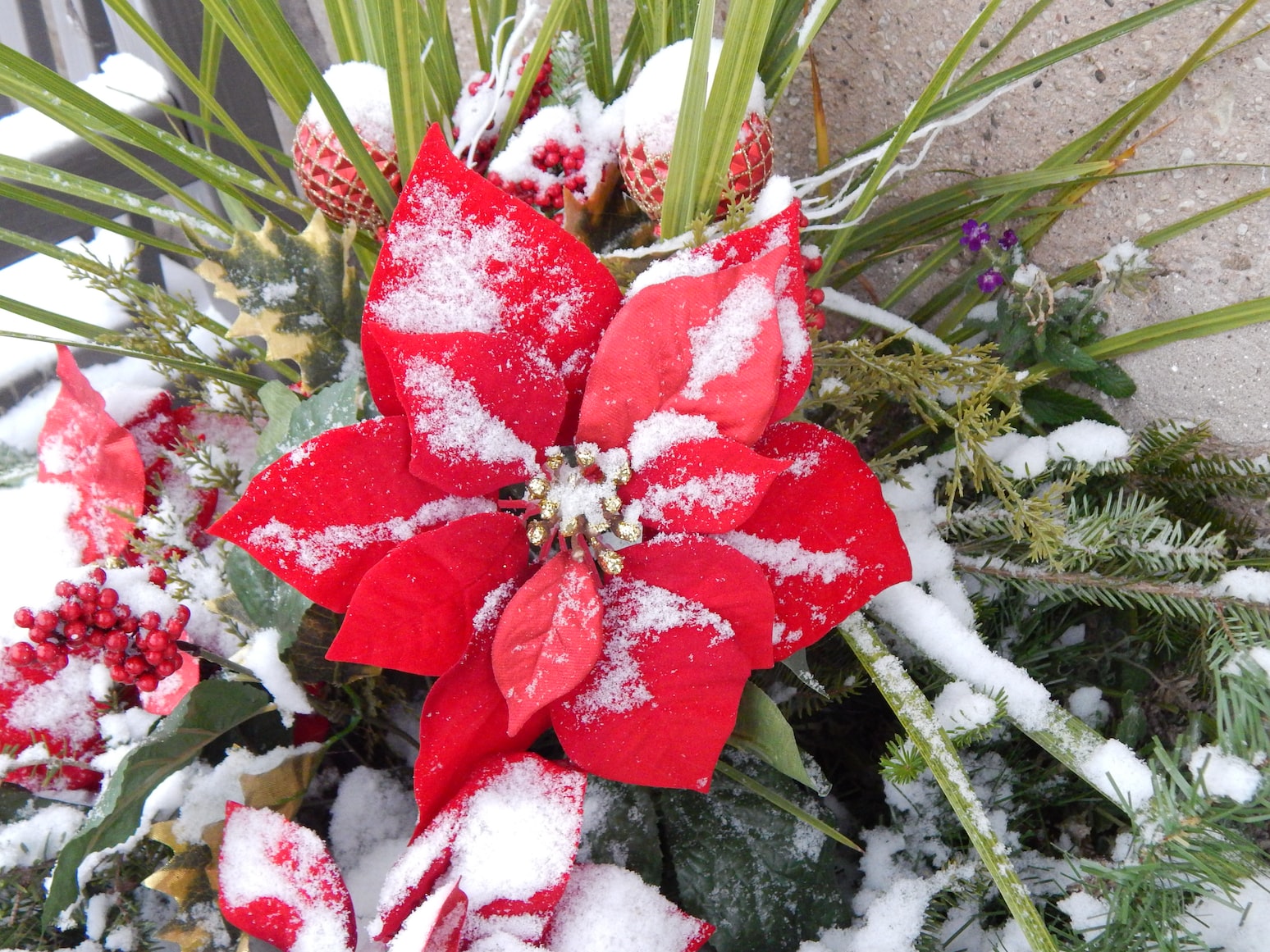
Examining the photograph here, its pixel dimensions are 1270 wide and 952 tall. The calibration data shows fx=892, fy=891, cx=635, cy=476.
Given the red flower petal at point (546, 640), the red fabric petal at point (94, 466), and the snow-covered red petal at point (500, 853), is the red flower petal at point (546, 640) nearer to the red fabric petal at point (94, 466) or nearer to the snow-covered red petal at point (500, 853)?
the snow-covered red petal at point (500, 853)

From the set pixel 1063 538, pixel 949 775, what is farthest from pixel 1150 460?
pixel 949 775

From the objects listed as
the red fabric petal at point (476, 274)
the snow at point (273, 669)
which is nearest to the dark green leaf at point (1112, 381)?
the red fabric petal at point (476, 274)

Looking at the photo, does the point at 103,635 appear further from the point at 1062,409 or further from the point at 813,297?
the point at 1062,409

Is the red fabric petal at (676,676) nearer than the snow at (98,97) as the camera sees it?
Yes

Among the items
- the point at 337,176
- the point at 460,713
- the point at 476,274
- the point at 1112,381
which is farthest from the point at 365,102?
the point at 1112,381

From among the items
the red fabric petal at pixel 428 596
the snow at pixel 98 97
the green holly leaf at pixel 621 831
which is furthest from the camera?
the snow at pixel 98 97

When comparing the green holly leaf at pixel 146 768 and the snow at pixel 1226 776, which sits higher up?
the green holly leaf at pixel 146 768

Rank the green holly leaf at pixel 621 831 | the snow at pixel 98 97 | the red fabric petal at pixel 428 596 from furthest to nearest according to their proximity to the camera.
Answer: the snow at pixel 98 97
the green holly leaf at pixel 621 831
the red fabric petal at pixel 428 596
